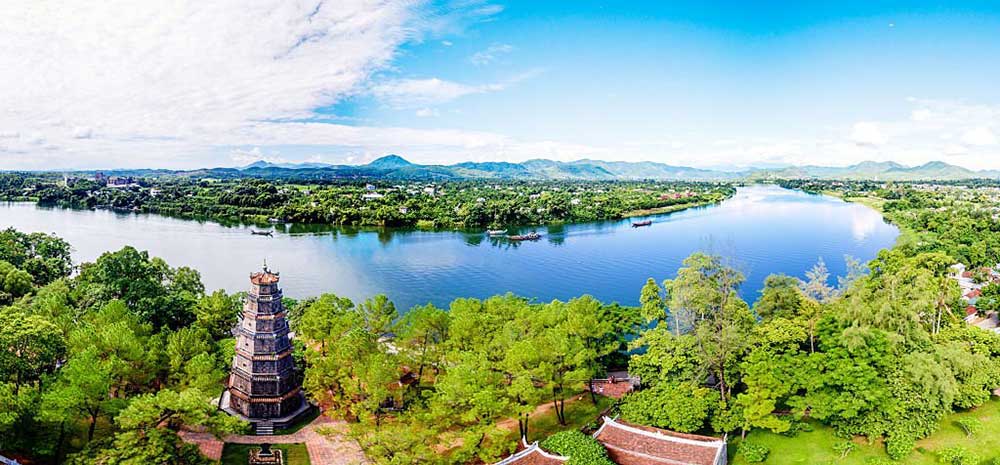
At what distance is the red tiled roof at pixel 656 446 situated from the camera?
14.8 metres

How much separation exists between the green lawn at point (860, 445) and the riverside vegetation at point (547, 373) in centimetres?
6

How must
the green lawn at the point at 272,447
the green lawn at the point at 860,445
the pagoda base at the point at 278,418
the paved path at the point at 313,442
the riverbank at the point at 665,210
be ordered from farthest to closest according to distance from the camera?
the riverbank at the point at 665,210
the pagoda base at the point at 278,418
the paved path at the point at 313,442
the green lawn at the point at 272,447
the green lawn at the point at 860,445

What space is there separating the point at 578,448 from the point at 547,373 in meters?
2.99

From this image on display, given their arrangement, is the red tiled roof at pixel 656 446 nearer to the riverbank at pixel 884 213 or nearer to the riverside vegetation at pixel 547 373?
the riverside vegetation at pixel 547 373

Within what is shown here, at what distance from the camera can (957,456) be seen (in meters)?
15.1

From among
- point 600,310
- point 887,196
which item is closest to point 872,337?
point 600,310

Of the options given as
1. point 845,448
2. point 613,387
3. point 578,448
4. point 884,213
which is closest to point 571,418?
point 613,387

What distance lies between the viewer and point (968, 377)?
58.5 feet

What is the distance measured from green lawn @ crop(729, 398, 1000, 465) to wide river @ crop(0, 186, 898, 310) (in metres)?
6.71

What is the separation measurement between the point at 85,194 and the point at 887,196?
5564 inches

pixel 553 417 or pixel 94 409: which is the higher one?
pixel 94 409

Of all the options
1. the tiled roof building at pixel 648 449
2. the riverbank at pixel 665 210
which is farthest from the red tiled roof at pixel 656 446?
A: the riverbank at pixel 665 210

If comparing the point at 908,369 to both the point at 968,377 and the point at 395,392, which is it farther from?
the point at 395,392

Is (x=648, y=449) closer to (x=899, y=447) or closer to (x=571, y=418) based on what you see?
(x=571, y=418)
